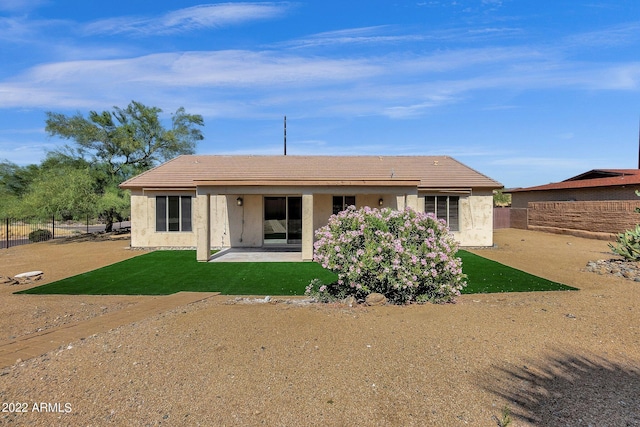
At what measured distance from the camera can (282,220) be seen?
53.2 feet

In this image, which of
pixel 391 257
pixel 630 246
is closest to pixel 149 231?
pixel 391 257

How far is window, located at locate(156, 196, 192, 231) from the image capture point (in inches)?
615

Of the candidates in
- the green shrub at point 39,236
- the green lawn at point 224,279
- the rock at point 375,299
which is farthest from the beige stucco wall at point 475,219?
the green shrub at point 39,236

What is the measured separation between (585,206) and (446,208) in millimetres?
10938

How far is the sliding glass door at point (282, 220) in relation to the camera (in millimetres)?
16062

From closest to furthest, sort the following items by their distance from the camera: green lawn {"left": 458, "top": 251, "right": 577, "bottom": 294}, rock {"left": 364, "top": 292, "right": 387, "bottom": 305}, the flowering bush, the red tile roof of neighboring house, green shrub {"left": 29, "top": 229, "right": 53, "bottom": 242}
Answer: the flowering bush → rock {"left": 364, "top": 292, "right": 387, "bottom": 305} → green lawn {"left": 458, "top": 251, "right": 577, "bottom": 294} → the red tile roof of neighboring house → green shrub {"left": 29, "top": 229, "right": 53, "bottom": 242}

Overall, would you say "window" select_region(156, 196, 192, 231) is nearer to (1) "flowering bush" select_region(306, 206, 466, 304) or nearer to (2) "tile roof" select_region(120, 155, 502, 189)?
(2) "tile roof" select_region(120, 155, 502, 189)

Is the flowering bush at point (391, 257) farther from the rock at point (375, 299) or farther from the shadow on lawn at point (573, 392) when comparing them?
the shadow on lawn at point (573, 392)

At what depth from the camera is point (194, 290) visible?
8406 millimetres

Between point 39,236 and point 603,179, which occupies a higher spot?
point 603,179

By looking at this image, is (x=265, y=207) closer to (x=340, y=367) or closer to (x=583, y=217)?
(x=340, y=367)

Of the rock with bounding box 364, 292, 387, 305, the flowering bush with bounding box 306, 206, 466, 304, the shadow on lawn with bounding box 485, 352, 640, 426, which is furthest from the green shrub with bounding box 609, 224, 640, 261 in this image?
the rock with bounding box 364, 292, 387, 305

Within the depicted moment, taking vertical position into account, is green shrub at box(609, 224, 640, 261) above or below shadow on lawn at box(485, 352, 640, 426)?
above

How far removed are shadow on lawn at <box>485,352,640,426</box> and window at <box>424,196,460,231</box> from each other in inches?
463
